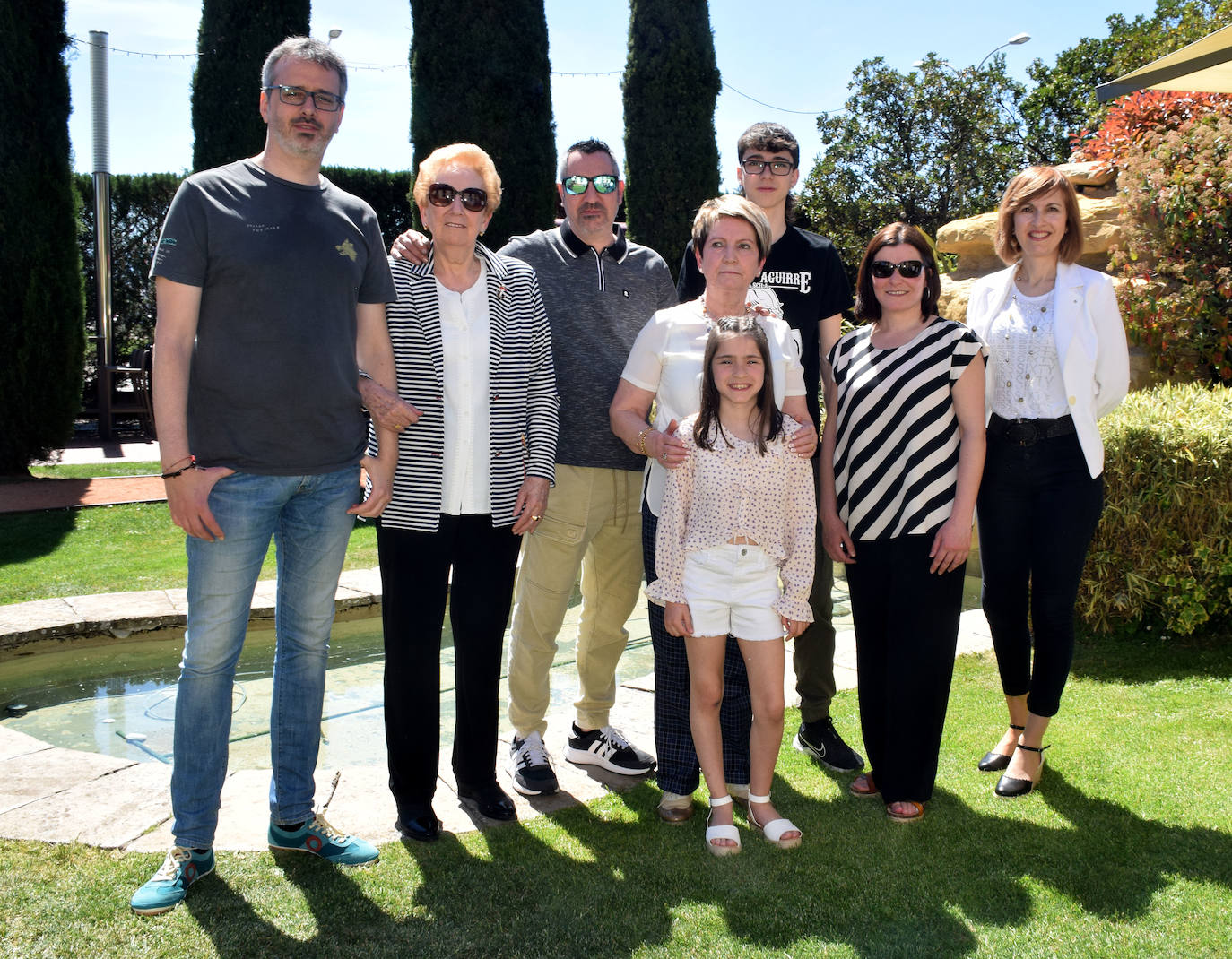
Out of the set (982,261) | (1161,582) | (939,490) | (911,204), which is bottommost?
(1161,582)

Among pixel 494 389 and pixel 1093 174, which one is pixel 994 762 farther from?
pixel 1093 174

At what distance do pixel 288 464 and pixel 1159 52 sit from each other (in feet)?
57.4

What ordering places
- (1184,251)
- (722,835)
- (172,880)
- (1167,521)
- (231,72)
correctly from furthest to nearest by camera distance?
1. (231,72)
2. (1184,251)
3. (1167,521)
4. (722,835)
5. (172,880)

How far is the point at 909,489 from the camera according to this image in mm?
2838

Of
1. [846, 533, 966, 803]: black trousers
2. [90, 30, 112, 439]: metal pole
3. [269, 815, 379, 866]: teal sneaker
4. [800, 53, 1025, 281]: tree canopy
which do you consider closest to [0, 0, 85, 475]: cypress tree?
[90, 30, 112, 439]: metal pole

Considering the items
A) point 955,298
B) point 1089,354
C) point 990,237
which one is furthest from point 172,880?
Result: point 990,237

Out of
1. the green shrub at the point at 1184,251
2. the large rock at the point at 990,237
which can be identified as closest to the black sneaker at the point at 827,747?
the green shrub at the point at 1184,251

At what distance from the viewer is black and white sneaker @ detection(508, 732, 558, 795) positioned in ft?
10.2

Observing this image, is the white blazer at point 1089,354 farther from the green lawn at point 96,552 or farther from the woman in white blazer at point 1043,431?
the green lawn at point 96,552

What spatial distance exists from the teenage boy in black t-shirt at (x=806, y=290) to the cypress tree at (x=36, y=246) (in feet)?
28.8

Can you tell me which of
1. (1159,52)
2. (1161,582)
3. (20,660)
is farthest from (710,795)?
(1159,52)

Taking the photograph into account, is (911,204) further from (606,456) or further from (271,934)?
(271,934)

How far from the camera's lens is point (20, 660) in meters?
4.54

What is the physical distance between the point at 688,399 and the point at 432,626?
961mm
